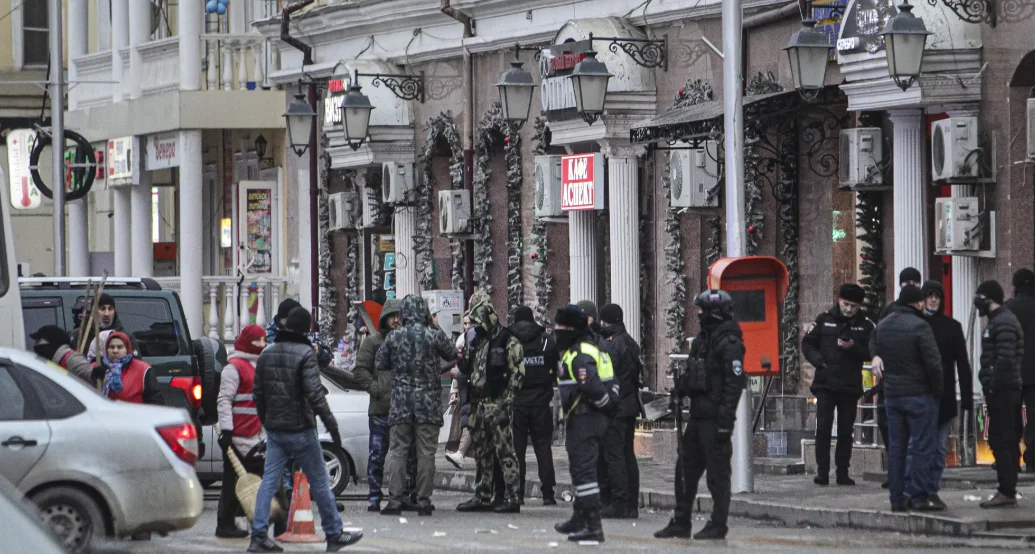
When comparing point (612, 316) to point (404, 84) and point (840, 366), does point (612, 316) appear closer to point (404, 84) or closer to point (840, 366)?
point (840, 366)

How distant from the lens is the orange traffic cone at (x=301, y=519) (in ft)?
46.5

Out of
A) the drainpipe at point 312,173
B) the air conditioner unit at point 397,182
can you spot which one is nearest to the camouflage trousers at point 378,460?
the air conditioner unit at point 397,182

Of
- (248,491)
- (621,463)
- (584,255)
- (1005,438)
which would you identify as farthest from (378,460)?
(584,255)

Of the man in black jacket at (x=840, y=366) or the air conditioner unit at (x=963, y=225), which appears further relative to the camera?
the air conditioner unit at (x=963, y=225)

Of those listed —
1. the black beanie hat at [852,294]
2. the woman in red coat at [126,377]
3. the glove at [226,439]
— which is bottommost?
the glove at [226,439]

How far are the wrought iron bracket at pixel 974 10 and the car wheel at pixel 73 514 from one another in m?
10.0

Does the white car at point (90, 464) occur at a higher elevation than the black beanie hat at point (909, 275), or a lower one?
lower

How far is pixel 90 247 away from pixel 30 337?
26.3 metres

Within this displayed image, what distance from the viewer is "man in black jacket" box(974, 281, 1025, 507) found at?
1536cm

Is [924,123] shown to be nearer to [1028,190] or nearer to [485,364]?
[1028,190]

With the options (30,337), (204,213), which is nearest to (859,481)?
(30,337)

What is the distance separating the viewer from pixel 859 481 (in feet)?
61.6

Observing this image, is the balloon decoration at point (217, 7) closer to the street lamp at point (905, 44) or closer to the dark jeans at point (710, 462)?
the street lamp at point (905, 44)

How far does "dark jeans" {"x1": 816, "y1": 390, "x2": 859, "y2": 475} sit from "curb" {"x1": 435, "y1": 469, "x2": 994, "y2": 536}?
1.21 metres
